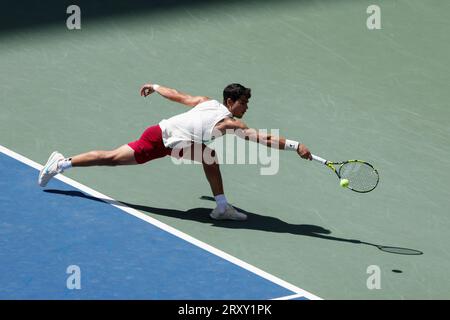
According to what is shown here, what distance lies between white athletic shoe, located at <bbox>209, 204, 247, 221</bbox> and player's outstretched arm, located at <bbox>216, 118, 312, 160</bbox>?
101 centimetres

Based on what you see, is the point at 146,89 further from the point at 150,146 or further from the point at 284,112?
the point at 284,112

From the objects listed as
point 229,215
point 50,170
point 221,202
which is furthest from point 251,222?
point 50,170

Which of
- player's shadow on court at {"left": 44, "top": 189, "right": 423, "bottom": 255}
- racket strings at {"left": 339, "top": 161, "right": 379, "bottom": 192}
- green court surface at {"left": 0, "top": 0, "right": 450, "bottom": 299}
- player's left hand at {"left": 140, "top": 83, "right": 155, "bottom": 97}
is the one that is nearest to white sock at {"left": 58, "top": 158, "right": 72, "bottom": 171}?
player's shadow on court at {"left": 44, "top": 189, "right": 423, "bottom": 255}

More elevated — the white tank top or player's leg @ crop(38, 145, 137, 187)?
the white tank top

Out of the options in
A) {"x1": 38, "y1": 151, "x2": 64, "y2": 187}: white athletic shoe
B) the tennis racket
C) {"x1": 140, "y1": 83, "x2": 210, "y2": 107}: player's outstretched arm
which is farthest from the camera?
{"x1": 38, "y1": 151, "x2": 64, "y2": 187}: white athletic shoe

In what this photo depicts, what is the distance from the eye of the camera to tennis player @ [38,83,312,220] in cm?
1459

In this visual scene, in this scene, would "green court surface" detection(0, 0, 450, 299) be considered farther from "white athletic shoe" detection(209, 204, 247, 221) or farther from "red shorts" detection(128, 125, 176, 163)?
"red shorts" detection(128, 125, 176, 163)

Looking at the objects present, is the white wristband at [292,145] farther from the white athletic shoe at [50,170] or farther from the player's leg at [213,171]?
the white athletic shoe at [50,170]

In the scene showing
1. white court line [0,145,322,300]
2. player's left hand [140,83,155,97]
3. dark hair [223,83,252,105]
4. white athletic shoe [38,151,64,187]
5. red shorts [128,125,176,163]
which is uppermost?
player's left hand [140,83,155,97]

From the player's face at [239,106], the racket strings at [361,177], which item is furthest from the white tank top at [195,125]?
the racket strings at [361,177]

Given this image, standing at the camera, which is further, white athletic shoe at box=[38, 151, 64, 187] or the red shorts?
white athletic shoe at box=[38, 151, 64, 187]

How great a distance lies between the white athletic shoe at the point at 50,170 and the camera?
1522cm

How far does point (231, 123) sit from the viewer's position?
1450 centimetres
